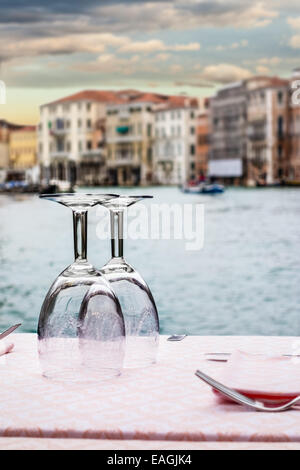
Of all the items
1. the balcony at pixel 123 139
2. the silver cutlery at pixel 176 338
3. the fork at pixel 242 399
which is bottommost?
the silver cutlery at pixel 176 338

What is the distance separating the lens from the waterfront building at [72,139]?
853 inches

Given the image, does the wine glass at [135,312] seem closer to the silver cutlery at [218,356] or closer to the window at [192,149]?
→ the silver cutlery at [218,356]

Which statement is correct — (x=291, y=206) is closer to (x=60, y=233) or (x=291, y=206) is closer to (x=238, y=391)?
(x=60, y=233)

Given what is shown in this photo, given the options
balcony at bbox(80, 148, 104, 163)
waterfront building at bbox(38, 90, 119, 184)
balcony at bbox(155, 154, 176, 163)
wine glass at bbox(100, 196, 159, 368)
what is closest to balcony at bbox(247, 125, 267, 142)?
balcony at bbox(155, 154, 176, 163)

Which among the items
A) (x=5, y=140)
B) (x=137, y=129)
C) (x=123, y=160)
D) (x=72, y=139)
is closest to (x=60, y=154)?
(x=72, y=139)

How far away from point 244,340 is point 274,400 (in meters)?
0.26

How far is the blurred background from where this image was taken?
55.8ft

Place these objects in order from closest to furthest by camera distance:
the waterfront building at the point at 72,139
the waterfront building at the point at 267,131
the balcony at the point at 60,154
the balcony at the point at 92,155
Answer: the waterfront building at the point at 72,139 < the balcony at the point at 60,154 < the balcony at the point at 92,155 < the waterfront building at the point at 267,131

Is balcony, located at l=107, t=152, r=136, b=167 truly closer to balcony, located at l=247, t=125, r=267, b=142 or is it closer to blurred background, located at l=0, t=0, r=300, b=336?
blurred background, located at l=0, t=0, r=300, b=336

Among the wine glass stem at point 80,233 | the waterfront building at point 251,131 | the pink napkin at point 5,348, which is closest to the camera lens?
the wine glass stem at point 80,233

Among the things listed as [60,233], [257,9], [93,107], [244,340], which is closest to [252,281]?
[60,233]

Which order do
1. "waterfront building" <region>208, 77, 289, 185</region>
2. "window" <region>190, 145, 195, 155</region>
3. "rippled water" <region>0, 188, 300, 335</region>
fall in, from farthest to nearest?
"window" <region>190, 145, 195, 155</region>, "waterfront building" <region>208, 77, 289, 185</region>, "rippled water" <region>0, 188, 300, 335</region>

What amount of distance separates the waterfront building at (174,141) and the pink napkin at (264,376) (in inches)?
873

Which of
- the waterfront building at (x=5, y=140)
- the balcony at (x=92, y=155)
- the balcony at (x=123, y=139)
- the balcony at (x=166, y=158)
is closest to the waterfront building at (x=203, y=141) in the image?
the balcony at (x=123, y=139)
